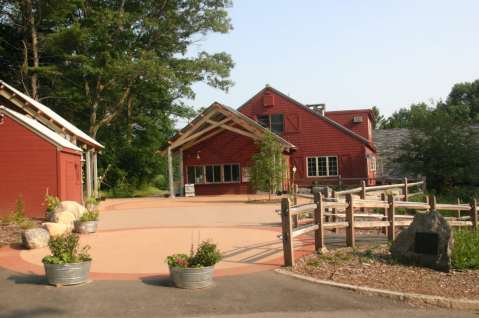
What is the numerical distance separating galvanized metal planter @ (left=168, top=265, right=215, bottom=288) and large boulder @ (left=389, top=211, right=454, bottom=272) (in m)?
3.89

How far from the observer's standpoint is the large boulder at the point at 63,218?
42.4 feet

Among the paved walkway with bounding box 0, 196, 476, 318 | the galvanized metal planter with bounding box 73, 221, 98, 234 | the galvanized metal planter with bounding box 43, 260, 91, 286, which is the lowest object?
the paved walkway with bounding box 0, 196, 476, 318


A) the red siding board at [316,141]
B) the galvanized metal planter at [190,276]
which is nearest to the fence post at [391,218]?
the galvanized metal planter at [190,276]

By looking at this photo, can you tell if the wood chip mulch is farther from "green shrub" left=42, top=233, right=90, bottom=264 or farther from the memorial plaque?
"green shrub" left=42, top=233, right=90, bottom=264

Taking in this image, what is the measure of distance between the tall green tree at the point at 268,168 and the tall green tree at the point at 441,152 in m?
8.22

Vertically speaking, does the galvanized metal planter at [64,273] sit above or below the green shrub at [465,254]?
above

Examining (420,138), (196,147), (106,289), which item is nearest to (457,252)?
(106,289)

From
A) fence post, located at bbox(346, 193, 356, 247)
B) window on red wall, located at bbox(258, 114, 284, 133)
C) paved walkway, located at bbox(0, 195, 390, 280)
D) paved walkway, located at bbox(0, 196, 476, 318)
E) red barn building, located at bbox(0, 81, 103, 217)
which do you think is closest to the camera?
paved walkway, located at bbox(0, 196, 476, 318)

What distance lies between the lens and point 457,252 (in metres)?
8.63

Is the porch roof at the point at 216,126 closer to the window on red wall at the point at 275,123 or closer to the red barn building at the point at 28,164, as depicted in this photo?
the window on red wall at the point at 275,123

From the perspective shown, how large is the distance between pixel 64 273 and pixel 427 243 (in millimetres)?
6268

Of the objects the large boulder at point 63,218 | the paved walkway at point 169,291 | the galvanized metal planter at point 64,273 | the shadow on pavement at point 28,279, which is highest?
the large boulder at point 63,218

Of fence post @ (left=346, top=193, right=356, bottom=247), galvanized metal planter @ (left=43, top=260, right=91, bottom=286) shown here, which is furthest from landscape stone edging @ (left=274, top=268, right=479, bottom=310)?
galvanized metal planter @ (left=43, top=260, right=91, bottom=286)

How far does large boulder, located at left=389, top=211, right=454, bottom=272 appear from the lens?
8.30 m
